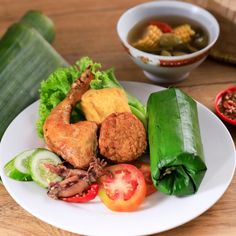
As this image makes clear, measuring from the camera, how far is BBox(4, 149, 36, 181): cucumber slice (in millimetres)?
1398

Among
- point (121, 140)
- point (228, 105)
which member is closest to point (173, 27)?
point (228, 105)

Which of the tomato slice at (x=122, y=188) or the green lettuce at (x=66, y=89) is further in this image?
the green lettuce at (x=66, y=89)

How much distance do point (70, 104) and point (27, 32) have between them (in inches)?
18.5

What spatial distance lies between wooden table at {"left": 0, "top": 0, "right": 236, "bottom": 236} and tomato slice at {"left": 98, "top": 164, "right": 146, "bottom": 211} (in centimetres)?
13

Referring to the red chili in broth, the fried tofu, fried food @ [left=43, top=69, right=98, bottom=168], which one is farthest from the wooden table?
the fried tofu

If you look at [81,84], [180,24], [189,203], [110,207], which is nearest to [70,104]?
[81,84]

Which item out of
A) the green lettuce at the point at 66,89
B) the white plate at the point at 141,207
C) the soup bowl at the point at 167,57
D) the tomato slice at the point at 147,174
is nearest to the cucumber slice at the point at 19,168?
the white plate at the point at 141,207

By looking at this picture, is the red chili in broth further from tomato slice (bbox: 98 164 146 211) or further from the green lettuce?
tomato slice (bbox: 98 164 146 211)

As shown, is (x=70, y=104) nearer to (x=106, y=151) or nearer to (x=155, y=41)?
(x=106, y=151)

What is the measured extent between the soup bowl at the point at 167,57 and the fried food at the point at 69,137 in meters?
0.37

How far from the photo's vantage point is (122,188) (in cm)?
134

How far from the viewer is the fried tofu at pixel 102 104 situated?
4.98 ft

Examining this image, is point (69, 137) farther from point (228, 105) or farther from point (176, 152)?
point (228, 105)

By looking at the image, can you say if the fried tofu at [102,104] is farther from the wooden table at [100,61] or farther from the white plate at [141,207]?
the wooden table at [100,61]
